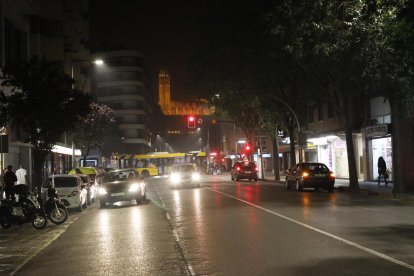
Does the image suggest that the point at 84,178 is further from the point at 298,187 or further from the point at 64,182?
the point at 298,187

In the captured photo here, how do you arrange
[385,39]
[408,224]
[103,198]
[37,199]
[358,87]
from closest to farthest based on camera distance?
[408,224], [37,199], [385,39], [103,198], [358,87]

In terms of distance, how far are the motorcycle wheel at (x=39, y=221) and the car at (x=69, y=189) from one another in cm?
567

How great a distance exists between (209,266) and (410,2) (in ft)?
59.6

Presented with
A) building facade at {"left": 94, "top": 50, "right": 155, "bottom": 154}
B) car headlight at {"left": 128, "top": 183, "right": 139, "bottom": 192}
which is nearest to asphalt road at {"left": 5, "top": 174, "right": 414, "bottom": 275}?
car headlight at {"left": 128, "top": 183, "right": 139, "bottom": 192}

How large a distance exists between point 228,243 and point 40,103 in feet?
44.3

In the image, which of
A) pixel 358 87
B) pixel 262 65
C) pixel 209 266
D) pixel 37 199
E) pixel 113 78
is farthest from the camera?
pixel 113 78

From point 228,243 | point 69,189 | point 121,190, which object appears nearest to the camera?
point 228,243

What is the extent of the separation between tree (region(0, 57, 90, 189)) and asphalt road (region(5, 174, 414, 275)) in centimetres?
567

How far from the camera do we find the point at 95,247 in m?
12.1

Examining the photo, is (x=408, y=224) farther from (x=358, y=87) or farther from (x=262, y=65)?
(x=262, y=65)

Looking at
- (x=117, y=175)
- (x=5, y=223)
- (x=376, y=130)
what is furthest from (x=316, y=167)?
(x=5, y=223)

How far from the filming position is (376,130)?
3450 cm

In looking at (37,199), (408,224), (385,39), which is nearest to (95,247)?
(37,199)

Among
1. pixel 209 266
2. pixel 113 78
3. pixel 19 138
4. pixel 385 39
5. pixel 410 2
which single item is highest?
pixel 113 78
